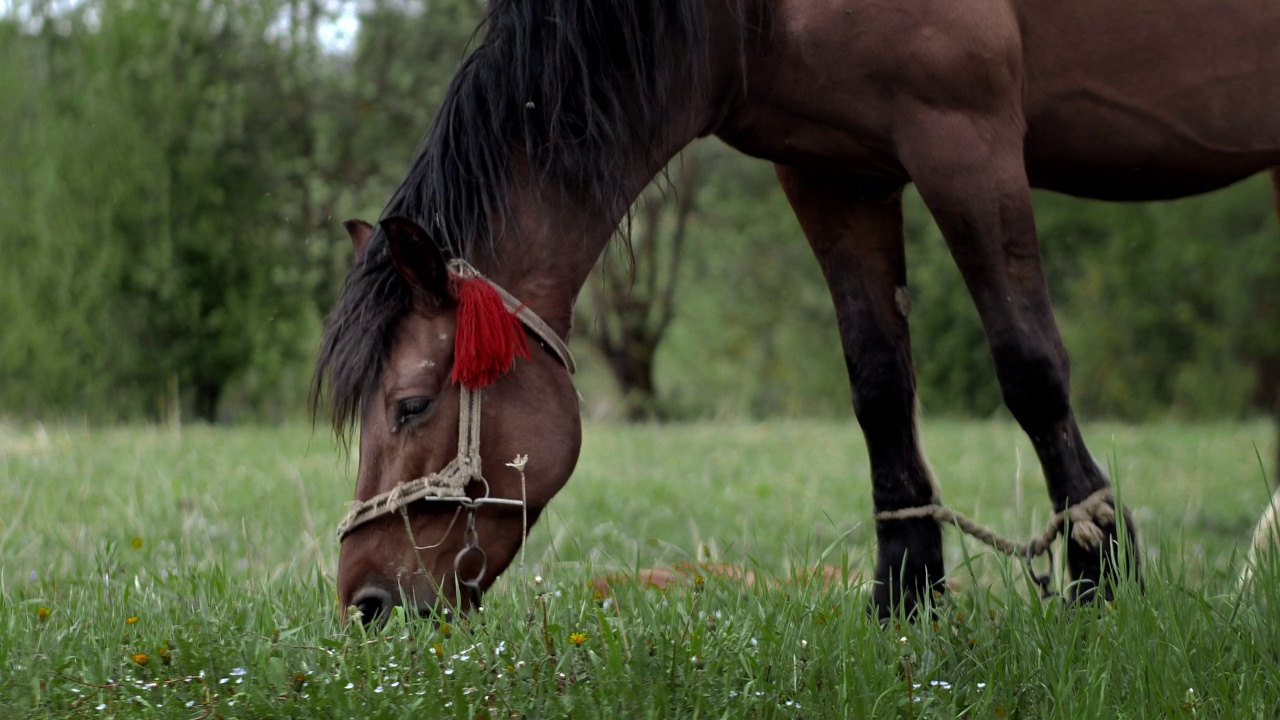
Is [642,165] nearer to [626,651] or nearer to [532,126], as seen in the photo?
[532,126]

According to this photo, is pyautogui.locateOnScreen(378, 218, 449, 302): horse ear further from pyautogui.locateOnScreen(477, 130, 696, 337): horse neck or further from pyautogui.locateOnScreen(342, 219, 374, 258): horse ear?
pyautogui.locateOnScreen(342, 219, 374, 258): horse ear

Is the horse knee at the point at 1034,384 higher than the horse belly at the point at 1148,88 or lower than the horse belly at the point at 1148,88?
lower

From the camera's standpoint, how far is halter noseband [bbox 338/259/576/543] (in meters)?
2.61

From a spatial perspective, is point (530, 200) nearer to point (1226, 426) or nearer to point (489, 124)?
point (489, 124)

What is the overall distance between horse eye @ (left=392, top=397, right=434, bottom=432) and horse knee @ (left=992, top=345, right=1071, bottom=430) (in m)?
1.24

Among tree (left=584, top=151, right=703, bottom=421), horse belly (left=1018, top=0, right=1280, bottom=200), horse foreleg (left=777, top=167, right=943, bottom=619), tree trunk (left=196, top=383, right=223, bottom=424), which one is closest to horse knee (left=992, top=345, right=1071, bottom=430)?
horse foreleg (left=777, top=167, right=943, bottom=619)

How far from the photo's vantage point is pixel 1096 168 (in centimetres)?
298

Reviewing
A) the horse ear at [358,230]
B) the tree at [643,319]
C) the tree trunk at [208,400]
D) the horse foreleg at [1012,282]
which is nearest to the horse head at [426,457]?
the horse ear at [358,230]

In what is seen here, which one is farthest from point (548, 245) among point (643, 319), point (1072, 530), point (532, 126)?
point (643, 319)

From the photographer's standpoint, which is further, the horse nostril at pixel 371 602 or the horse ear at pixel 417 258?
the horse nostril at pixel 371 602

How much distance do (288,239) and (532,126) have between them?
945 centimetres

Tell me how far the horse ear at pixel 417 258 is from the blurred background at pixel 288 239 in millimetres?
5093

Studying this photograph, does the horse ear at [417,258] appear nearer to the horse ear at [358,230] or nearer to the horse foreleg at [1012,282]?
the horse ear at [358,230]

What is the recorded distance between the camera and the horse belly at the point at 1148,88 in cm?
286
